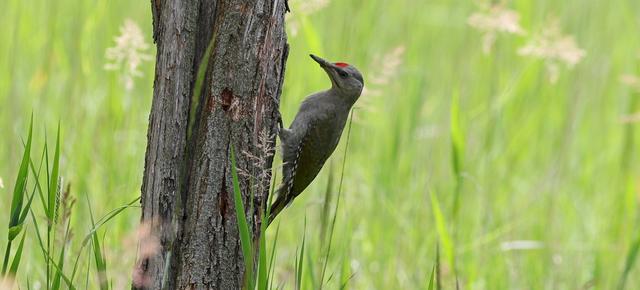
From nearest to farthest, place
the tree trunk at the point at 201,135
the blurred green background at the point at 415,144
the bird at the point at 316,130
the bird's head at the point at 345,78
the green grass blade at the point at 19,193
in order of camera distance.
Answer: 1. the green grass blade at the point at 19,193
2. the tree trunk at the point at 201,135
3. the bird at the point at 316,130
4. the bird's head at the point at 345,78
5. the blurred green background at the point at 415,144

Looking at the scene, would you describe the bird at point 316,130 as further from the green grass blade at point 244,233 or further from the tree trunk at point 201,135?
the green grass blade at point 244,233

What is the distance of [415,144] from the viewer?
669 centimetres

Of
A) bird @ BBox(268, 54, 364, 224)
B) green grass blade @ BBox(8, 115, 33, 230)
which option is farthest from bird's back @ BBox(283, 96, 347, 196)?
green grass blade @ BBox(8, 115, 33, 230)

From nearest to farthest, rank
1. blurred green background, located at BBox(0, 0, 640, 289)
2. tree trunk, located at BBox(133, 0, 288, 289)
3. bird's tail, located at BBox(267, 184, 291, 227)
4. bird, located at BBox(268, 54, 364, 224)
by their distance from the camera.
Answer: tree trunk, located at BBox(133, 0, 288, 289)
bird's tail, located at BBox(267, 184, 291, 227)
bird, located at BBox(268, 54, 364, 224)
blurred green background, located at BBox(0, 0, 640, 289)

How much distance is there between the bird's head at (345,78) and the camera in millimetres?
5316

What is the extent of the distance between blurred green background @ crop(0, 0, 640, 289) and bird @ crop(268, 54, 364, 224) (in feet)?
0.37

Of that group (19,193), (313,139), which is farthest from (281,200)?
(19,193)

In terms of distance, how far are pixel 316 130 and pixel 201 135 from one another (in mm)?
1884

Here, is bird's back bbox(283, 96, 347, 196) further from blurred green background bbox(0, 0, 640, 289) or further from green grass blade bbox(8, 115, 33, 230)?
green grass blade bbox(8, 115, 33, 230)

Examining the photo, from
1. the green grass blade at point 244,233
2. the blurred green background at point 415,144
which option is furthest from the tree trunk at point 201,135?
the blurred green background at point 415,144

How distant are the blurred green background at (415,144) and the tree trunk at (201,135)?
0.95 metres

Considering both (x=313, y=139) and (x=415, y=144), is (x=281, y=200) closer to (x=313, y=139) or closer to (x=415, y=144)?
(x=313, y=139)

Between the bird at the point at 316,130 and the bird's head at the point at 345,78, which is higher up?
the bird's head at the point at 345,78

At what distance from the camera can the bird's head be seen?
5.32 meters
